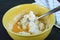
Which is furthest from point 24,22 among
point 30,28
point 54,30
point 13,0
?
point 13,0

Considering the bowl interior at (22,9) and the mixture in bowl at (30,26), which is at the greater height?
the bowl interior at (22,9)

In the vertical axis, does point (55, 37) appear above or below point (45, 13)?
below

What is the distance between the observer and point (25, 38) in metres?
0.60

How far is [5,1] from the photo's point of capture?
36.9 inches

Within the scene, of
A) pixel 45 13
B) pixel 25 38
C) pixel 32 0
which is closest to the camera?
pixel 25 38

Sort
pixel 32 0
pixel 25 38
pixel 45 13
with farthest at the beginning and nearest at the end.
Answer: pixel 32 0, pixel 45 13, pixel 25 38

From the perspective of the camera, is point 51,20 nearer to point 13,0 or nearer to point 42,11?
point 42,11

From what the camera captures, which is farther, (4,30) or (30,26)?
(4,30)

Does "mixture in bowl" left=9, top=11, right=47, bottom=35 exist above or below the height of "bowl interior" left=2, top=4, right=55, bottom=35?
below

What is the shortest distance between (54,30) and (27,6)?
0.61 feet

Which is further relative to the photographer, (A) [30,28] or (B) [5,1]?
(B) [5,1]

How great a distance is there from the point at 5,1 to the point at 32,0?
17cm

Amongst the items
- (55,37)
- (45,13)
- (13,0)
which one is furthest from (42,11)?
(13,0)

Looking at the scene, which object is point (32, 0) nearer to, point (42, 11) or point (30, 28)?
point (42, 11)
